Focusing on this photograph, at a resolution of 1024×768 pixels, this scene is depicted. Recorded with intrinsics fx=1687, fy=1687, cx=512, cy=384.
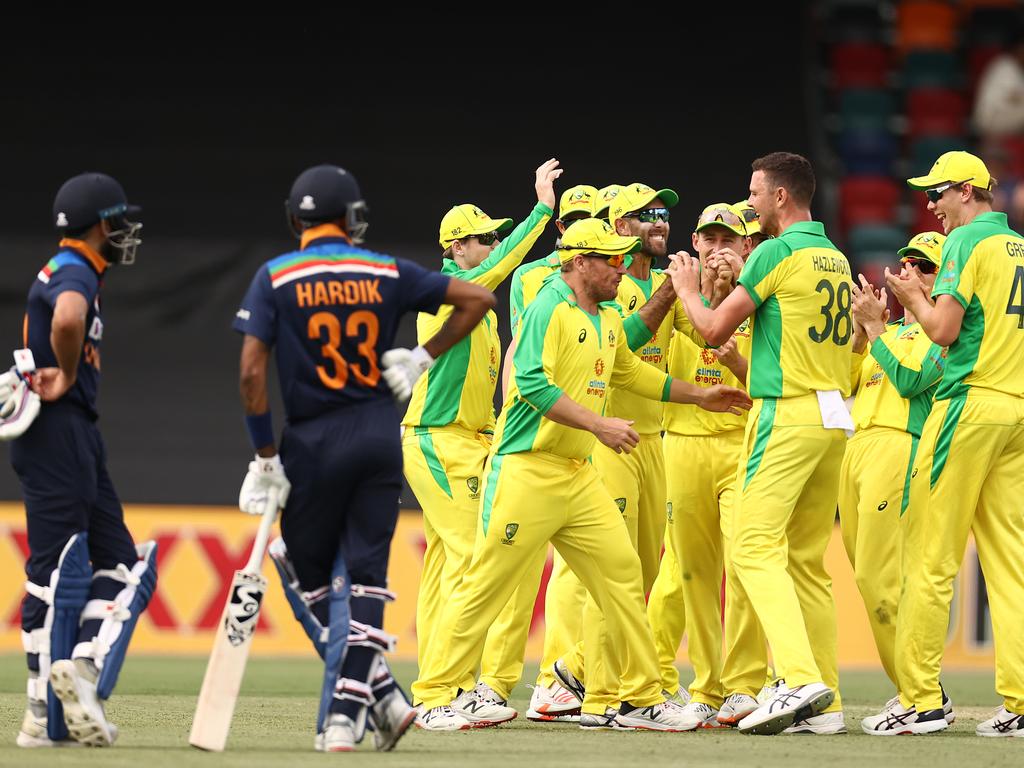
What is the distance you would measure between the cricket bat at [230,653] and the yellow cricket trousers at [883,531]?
3199 millimetres

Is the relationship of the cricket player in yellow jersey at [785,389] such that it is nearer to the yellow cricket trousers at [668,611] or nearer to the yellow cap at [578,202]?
the yellow cricket trousers at [668,611]

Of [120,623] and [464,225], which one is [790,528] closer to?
[464,225]

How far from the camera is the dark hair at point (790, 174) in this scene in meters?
7.40

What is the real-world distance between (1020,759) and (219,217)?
1017 centimetres

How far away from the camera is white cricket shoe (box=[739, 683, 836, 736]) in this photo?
6793mm

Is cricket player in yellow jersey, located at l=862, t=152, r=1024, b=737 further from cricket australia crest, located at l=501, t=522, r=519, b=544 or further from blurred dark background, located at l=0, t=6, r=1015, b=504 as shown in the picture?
blurred dark background, located at l=0, t=6, r=1015, b=504

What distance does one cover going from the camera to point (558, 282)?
288 inches

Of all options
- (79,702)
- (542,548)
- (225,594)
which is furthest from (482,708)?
(225,594)

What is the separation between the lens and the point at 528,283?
832 cm

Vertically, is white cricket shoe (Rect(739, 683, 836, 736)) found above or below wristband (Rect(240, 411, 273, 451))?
below

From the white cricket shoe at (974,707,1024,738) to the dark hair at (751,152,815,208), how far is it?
2373 mm

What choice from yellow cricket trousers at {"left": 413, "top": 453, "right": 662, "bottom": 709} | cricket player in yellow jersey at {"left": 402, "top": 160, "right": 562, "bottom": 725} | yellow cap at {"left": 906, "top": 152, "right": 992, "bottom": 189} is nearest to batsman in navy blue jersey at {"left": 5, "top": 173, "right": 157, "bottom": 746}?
yellow cricket trousers at {"left": 413, "top": 453, "right": 662, "bottom": 709}

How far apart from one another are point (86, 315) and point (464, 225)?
2731mm

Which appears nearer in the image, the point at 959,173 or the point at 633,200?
the point at 959,173
